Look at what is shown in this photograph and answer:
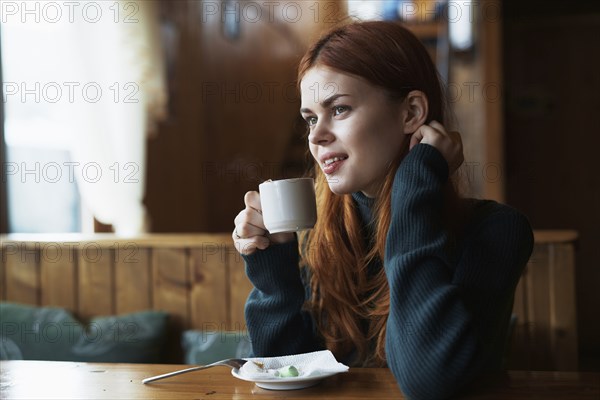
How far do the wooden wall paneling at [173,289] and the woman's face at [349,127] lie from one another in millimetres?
1051

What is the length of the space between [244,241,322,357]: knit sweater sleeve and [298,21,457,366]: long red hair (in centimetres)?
7

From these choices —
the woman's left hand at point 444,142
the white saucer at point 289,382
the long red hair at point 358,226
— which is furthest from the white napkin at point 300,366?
the woman's left hand at point 444,142

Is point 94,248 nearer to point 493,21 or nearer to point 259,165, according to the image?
point 493,21

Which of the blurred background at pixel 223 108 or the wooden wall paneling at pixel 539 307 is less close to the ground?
the blurred background at pixel 223 108

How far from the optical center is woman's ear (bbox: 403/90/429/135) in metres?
1.36

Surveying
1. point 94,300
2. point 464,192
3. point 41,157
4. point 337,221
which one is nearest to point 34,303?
point 94,300

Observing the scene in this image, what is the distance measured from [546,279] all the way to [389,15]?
12.4 feet

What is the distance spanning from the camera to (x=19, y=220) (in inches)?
128

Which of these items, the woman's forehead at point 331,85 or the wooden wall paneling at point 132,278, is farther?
the wooden wall paneling at point 132,278

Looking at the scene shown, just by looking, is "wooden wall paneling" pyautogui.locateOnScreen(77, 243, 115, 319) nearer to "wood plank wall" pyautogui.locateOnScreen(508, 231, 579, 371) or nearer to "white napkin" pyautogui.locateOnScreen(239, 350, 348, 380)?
"white napkin" pyautogui.locateOnScreen(239, 350, 348, 380)

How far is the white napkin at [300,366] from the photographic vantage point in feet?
3.67

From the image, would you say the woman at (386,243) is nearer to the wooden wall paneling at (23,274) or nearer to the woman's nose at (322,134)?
the woman's nose at (322,134)

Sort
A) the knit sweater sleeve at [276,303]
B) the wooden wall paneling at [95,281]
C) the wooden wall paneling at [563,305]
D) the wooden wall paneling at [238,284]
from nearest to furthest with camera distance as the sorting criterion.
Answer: the knit sweater sleeve at [276,303]
the wooden wall paneling at [563,305]
the wooden wall paneling at [238,284]
the wooden wall paneling at [95,281]

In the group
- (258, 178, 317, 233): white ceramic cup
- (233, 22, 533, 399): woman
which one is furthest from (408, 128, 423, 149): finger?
(258, 178, 317, 233): white ceramic cup
